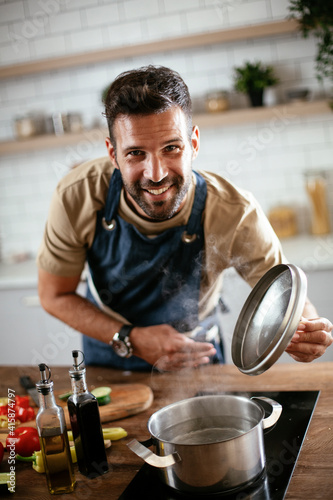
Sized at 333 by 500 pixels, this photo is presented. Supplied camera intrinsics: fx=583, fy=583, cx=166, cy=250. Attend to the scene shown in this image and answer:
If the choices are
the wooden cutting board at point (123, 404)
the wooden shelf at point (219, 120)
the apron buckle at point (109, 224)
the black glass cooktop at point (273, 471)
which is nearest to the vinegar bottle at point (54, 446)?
the black glass cooktop at point (273, 471)

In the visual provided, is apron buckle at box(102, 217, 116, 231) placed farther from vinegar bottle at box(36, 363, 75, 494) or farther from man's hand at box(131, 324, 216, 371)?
vinegar bottle at box(36, 363, 75, 494)

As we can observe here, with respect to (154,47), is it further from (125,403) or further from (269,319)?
(269,319)

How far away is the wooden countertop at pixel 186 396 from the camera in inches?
50.6

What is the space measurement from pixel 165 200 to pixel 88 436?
797mm

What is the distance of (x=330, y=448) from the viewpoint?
1369 mm

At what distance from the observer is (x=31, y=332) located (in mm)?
4043

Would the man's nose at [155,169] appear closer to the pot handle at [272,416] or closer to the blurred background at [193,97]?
the pot handle at [272,416]

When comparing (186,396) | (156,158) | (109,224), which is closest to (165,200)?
(156,158)

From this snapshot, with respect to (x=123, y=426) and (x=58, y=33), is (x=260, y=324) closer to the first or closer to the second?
(x=123, y=426)

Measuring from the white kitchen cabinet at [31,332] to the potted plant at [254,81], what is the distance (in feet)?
6.36

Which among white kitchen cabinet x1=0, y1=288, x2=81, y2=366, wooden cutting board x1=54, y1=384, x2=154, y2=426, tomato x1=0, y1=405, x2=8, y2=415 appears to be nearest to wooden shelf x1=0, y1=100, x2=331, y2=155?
white kitchen cabinet x1=0, y1=288, x2=81, y2=366

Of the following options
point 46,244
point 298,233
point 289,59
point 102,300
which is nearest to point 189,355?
point 102,300

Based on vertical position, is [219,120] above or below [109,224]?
above

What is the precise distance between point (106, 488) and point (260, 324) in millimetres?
527
